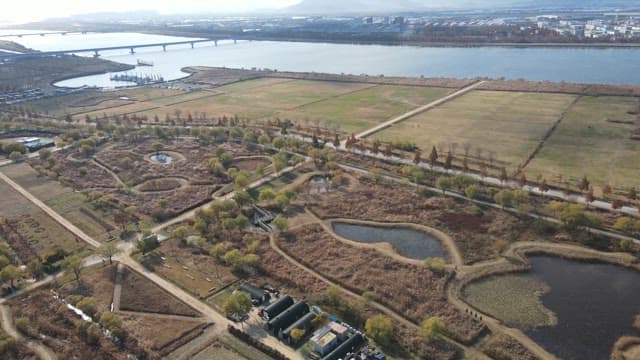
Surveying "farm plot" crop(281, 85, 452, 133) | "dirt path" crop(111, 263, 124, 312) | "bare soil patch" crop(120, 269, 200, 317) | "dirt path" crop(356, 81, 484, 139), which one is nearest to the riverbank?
"farm plot" crop(281, 85, 452, 133)

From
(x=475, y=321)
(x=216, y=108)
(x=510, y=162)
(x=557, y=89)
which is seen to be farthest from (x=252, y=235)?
(x=557, y=89)

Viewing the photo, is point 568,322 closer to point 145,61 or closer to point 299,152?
point 299,152

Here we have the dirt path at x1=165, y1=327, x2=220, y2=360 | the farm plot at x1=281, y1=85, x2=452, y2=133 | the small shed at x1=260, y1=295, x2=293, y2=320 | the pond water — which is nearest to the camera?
the pond water

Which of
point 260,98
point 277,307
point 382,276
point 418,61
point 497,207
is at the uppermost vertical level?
point 418,61

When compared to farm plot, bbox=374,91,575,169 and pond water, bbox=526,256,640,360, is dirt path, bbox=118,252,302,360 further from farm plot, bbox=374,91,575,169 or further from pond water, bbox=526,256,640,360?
farm plot, bbox=374,91,575,169

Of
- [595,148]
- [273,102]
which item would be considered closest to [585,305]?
[595,148]

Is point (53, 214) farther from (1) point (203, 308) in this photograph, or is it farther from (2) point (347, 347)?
(2) point (347, 347)

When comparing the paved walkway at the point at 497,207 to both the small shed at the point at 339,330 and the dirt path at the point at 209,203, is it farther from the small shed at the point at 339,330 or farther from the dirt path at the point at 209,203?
the small shed at the point at 339,330
